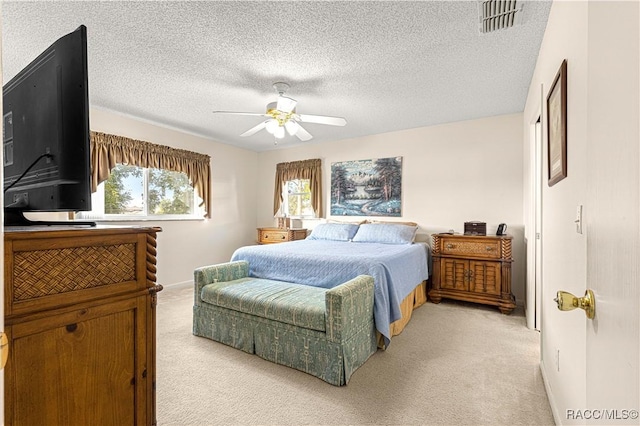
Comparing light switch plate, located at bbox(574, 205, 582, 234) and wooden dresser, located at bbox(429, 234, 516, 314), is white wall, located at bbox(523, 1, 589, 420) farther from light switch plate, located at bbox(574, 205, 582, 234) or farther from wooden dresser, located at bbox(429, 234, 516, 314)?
wooden dresser, located at bbox(429, 234, 516, 314)

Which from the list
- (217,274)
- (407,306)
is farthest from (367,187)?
(217,274)

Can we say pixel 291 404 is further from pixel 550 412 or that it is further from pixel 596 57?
pixel 596 57

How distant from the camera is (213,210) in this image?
17.0 feet

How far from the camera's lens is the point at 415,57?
2463 millimetres

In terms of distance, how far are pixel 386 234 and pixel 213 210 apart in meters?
2.89

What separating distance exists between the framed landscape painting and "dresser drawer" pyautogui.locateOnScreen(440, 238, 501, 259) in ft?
3.28

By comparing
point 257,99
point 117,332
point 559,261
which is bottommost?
point 117,332

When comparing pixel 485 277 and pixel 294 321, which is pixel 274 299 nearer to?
pixel 294 321

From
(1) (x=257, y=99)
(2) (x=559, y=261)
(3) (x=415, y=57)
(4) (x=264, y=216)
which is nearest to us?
(2) (x=559, y=261)

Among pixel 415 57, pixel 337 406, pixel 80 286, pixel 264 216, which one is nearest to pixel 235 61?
pixel 415 57

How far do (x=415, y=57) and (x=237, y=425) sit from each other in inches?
110

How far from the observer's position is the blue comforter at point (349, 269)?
256 centimetres

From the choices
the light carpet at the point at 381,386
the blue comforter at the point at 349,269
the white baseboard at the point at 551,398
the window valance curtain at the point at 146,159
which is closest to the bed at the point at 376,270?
the blue comforter at the point at 349,269

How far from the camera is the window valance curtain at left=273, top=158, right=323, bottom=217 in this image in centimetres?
534
